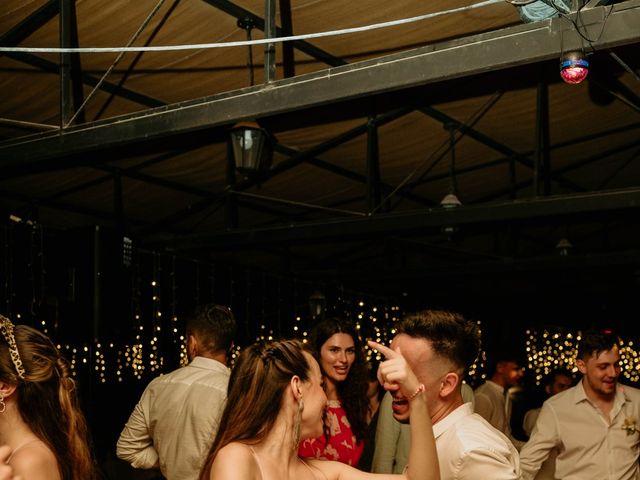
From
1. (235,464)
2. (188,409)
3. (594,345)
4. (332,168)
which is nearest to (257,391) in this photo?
(235,464)

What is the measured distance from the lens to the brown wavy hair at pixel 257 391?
2213mm

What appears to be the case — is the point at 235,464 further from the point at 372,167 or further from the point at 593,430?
the point at 372,167

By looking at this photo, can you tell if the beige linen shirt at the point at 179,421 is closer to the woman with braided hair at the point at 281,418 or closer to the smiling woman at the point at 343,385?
the smiling woman at the point at 343,385

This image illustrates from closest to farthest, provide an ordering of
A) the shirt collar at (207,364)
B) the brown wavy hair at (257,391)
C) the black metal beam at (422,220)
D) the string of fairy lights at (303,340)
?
the brown wavy hair at (257,391)
the shirt collar at (207,364)
the black metal beam at (422,220)
the string of fairy lights at (303,340)

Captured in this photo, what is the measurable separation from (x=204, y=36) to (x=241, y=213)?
15.0 ft

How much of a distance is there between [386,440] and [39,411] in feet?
7.31

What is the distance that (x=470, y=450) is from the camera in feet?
7.50

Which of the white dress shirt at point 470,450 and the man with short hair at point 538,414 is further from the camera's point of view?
the man with short hair at point 538,414

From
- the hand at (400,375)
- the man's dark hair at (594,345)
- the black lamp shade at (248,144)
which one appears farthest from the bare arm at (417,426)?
the black lamp shade at (248,144)

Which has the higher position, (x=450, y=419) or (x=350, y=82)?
(x=350, y=82)

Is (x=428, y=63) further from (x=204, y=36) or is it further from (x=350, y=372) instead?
(x=204, y=36)

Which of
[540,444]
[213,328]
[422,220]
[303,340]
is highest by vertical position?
[422,220]

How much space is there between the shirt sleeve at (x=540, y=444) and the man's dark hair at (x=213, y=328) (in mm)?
1567

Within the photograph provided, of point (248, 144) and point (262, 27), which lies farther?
point (248, 144)
